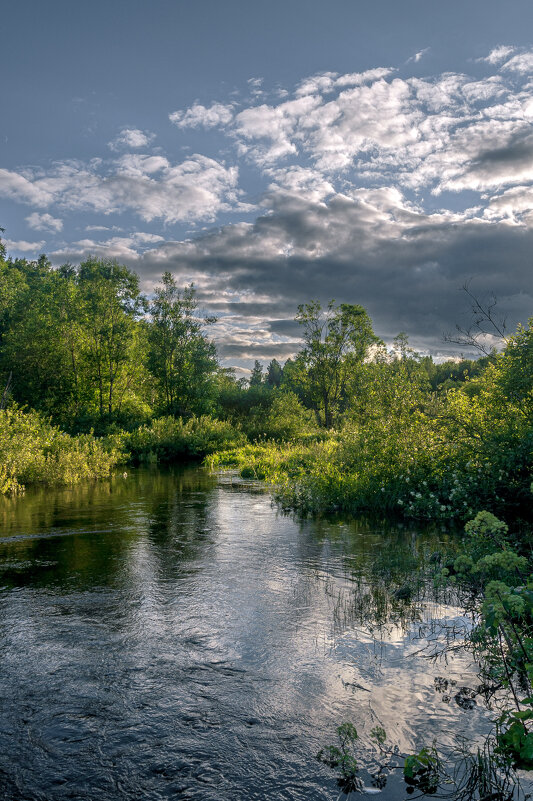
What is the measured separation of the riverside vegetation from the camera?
16.0 feet

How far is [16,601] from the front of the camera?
796 centimetres

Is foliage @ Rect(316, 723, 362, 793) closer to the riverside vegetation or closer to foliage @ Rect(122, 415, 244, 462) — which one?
the riverside vegetation

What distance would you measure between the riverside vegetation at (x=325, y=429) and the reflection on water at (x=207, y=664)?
0.56 m

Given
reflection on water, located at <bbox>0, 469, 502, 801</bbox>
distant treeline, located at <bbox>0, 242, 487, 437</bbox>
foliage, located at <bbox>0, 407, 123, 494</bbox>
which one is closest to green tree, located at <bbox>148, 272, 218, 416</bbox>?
distant treeline, located at <bbox>0, 242, 487, 437</bbox>

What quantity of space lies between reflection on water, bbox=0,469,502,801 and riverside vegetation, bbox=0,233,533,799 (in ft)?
1.85

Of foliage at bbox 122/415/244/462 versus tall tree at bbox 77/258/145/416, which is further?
tall tree at bbox 77/258/145/416

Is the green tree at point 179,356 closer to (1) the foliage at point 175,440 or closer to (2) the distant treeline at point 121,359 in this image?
(2) the distant treeline at point 121,359

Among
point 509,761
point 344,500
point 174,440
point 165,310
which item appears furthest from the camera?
point 165,310

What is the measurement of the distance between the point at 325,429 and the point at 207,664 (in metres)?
31.9

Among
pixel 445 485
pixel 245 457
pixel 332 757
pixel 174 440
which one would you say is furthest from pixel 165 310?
pixel 332 757

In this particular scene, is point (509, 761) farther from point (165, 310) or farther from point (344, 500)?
point (165, 310)

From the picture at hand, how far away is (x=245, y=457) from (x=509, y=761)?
25397 millimetres

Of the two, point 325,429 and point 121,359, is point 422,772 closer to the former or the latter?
point 325,429

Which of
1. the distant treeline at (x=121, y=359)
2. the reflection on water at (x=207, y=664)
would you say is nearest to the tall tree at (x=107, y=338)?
the distant treeline at (x=121, y=359)
